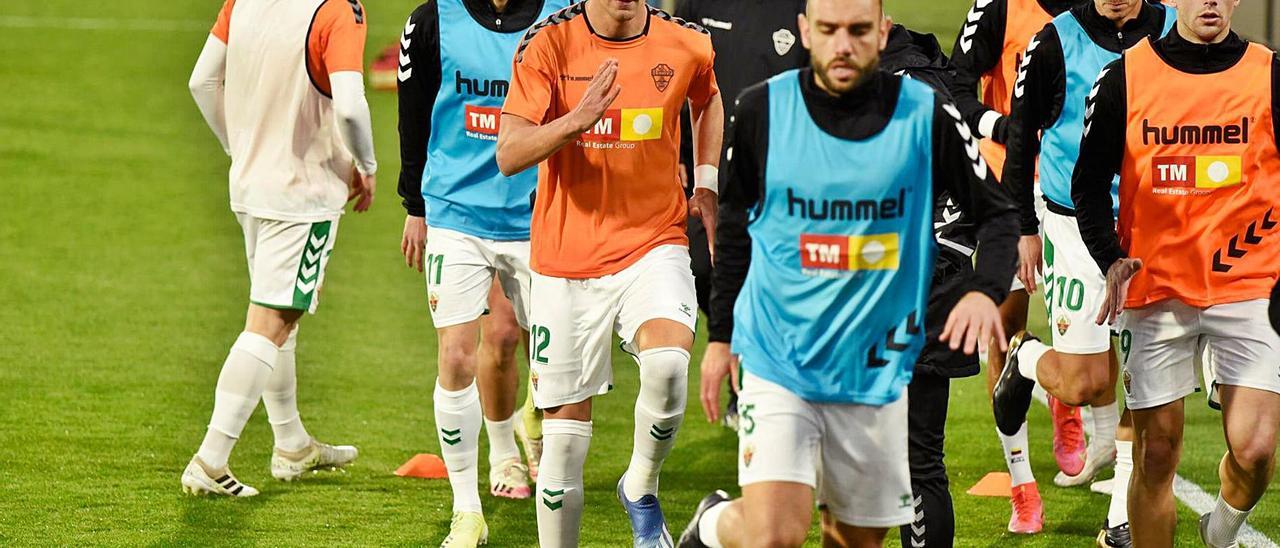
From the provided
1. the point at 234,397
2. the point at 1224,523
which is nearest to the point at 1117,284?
the point at 1224,523

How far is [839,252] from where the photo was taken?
196 inches

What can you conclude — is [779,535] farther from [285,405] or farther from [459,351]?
[285,405]

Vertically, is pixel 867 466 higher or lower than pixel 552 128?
lower

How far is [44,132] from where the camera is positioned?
18.5 m

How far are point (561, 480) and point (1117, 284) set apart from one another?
6.33 feet

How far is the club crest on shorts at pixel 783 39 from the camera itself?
754 cm

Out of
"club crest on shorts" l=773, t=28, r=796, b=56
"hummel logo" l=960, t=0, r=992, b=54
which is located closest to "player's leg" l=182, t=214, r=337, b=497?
"club crest on shorts" l=773, t=28, r=796, b=56

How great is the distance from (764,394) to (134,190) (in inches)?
483

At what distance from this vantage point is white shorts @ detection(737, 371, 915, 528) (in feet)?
16.4

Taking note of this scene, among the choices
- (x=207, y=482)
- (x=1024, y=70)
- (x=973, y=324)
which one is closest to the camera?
(x=973, y=324)

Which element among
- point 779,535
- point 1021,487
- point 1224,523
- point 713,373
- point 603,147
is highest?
point 603,147

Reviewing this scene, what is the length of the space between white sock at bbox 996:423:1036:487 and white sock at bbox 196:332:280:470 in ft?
10.1

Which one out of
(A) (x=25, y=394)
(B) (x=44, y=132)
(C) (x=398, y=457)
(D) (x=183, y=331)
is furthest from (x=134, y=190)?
(C) (x=398, y=457)

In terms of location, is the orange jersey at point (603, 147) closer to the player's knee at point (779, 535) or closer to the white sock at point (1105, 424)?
the player's knee at point (779, 535)
